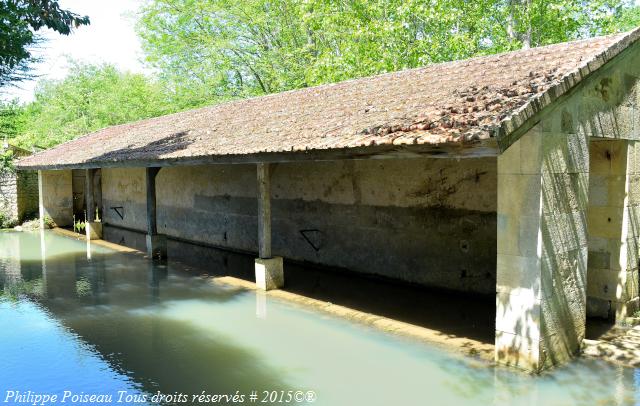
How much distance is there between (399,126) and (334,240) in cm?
511

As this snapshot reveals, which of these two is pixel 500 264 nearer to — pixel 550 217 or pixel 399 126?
pixel 550 217

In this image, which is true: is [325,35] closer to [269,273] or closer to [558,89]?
[269,273]

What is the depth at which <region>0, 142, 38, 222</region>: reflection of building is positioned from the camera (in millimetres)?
18609

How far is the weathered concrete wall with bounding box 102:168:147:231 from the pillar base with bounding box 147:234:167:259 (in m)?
4.70

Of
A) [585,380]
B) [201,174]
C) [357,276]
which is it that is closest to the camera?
[585,380]

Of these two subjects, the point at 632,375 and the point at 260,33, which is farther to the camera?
the point at 260,33

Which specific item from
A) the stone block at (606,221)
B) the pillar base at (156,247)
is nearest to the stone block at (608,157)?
the stone block at (606,221)

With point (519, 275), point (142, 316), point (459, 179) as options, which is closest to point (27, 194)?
point (142, 316)

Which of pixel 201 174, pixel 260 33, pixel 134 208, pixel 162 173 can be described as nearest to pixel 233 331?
pixel 201 174

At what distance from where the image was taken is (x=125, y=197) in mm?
17719

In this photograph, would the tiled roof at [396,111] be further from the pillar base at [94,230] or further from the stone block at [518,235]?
the pillar base at [94,230]

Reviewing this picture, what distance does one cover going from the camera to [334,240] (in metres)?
10.6

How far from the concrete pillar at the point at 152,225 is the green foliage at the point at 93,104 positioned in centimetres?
1411

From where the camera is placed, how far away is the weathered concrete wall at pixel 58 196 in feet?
60.9
